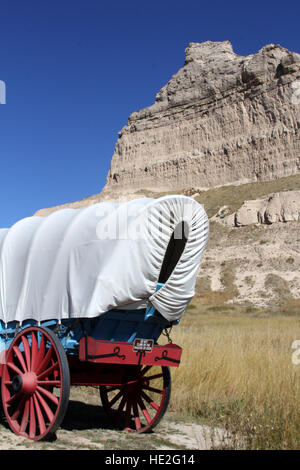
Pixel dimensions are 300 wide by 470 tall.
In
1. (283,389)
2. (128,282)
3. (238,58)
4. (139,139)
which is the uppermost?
(238,58)

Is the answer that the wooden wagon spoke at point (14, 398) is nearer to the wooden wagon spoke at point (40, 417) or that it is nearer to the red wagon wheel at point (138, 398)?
the wooden wagon spoke at point (40, 417)

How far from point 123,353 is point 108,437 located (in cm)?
109

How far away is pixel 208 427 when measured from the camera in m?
5.72

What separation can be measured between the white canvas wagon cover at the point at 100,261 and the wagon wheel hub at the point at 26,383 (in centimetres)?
65

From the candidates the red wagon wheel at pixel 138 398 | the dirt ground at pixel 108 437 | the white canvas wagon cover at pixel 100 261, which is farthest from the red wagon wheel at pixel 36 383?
the red wagon wheel at pixel 138 398

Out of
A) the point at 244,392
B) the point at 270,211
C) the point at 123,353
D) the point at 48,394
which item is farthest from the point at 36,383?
the point at 270,211

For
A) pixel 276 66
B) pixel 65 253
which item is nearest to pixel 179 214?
pixel 65 253

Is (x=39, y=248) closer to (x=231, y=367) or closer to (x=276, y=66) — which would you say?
(x=231, y=367)

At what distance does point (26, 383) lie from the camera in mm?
4754

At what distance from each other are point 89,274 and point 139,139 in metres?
92.5

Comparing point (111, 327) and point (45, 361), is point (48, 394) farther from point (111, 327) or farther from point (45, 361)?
point (111, 327)

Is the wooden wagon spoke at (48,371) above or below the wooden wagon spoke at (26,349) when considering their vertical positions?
below

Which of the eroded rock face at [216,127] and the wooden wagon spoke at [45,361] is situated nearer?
the wooden wagon spoke at [45,361]

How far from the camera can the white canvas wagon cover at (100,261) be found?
4.81m
